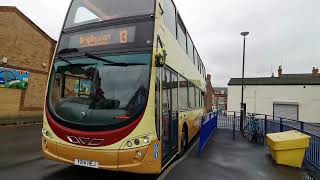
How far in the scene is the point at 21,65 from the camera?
19438mm

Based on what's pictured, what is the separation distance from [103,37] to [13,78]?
48.9 feet

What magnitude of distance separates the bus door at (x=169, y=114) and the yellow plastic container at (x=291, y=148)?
3.35 m

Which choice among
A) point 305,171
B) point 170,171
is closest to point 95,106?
point 170,171

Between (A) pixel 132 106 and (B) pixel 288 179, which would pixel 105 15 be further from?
(B) pixel 288 179

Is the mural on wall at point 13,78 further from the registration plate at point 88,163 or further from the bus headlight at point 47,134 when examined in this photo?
the registration plate at point 88,163

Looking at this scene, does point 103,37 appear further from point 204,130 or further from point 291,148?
point 291,148

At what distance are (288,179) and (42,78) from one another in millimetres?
18828

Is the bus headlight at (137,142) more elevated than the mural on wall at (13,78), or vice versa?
the mural on wall at (13,78)

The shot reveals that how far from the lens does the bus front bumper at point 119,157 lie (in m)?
5.24

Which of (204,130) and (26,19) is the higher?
(26,19)

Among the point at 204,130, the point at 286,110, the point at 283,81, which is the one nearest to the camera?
the point at 204,130

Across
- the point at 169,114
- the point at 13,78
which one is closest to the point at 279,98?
the point at 13,78

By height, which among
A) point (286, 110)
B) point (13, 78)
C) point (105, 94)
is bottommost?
point (286, 110)

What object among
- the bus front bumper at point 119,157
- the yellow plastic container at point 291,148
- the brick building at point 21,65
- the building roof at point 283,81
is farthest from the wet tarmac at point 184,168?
the building roof at point 283,81
